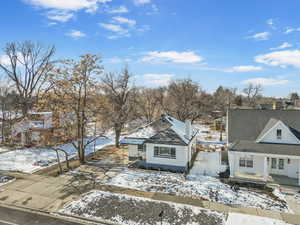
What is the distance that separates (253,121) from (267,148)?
4.27 metres

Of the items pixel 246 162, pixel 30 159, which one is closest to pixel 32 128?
pixel 30 159

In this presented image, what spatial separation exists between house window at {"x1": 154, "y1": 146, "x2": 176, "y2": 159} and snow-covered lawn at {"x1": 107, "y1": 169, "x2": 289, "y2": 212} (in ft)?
5.62

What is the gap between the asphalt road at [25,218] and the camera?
10695 mm

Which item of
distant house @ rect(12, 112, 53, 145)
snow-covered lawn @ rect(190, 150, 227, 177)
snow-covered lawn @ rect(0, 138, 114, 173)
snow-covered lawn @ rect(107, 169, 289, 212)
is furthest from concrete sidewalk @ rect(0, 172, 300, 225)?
distant house @ rect(12, 112, 53, 145)

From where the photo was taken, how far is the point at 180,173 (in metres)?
17.9

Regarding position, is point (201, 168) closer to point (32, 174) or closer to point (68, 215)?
point (68, 215)

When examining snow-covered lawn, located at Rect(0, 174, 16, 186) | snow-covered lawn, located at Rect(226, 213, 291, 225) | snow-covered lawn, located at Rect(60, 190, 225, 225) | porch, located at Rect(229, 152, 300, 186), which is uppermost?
porch, located at Rect(229, 152, 300, 186)

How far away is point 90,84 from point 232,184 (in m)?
14.9

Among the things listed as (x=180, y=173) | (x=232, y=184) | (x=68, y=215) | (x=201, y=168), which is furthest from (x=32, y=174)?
(x=232, y=184)

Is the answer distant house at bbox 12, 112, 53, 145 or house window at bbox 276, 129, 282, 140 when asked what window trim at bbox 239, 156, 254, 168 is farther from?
distant house at bbox 12, 112, 53, 145

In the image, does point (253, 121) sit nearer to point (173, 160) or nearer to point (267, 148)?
point (267, 148)

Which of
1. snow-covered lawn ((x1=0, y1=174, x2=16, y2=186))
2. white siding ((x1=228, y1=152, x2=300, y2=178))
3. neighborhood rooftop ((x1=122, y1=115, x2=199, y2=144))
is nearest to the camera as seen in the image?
snow-covered lawn ((x1=0, y1=174, x2=16, y2=186))

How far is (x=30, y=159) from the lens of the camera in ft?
72.3

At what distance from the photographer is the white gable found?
17.3 m
